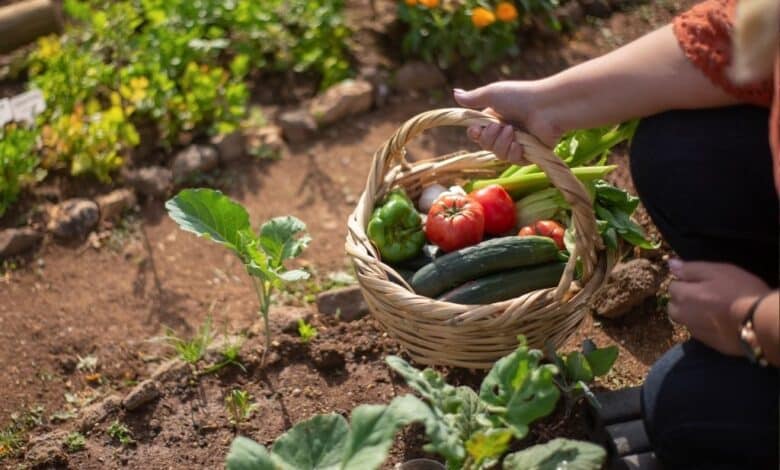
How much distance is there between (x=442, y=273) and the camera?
260cm

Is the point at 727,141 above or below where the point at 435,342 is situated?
above

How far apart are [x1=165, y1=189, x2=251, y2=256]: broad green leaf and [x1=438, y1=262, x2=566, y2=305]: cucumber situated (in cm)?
65

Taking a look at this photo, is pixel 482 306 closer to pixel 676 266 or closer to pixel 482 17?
pixel 676 266

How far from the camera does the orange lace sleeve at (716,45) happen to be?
2.05 meters

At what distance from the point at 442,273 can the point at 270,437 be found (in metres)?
0.71

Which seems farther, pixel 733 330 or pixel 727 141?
pixel 727 141

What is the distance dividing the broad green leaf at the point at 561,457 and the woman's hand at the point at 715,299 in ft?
1.16

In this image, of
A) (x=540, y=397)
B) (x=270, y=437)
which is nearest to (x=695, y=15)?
(x=540, y=397)

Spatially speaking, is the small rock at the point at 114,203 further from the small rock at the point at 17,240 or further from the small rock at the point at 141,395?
the small rock at the point at 141,395

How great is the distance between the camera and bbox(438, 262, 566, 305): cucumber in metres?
2.54

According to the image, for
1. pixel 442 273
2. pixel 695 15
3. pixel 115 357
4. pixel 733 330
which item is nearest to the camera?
pixel 733 330

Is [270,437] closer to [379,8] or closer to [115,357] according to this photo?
[115,357]

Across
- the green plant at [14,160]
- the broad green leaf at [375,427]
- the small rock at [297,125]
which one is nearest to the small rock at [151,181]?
the green plant at [14,160]

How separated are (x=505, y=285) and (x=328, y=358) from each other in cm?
68
